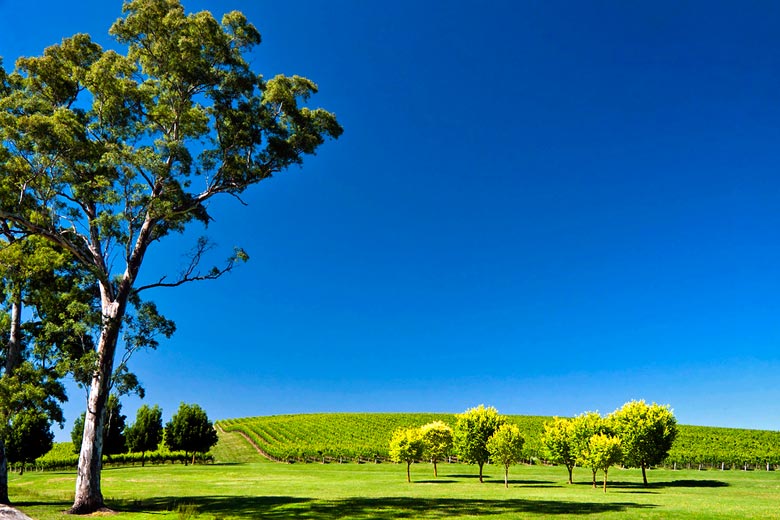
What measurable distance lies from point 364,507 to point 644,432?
126 ft

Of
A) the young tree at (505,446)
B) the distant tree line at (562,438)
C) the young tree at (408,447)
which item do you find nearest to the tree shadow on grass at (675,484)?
the distant tree line at (562,438)

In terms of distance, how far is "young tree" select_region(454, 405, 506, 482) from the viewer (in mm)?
55469

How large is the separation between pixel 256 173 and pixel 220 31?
7.53 meters

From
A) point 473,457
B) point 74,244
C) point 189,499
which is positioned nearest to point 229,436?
point 473,457

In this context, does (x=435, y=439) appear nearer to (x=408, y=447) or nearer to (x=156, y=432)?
(x=408, y=447)

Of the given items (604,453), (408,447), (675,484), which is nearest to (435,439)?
(408,447)

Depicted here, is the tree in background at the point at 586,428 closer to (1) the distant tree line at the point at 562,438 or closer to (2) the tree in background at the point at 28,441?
(1) the distant tree line at the point at 562,438

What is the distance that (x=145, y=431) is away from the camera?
8088 centimetres

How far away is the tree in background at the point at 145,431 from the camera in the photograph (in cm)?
8012

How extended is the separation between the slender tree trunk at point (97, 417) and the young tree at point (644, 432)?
4706 cm

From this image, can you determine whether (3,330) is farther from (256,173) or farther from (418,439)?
(418,439)

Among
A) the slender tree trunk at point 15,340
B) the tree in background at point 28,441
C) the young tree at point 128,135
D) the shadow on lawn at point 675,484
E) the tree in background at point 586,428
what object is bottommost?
the shadow on lawn at point 675,484

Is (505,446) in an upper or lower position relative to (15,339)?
lower

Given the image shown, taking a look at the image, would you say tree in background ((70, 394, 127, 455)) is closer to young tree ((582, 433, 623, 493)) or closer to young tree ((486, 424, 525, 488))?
young tree ((486, 424, 525, 488))
